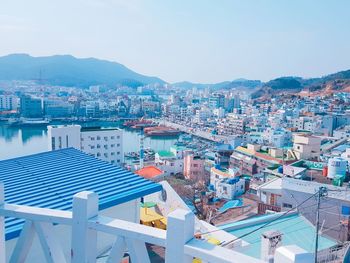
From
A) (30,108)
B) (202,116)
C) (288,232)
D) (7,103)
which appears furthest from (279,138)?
(7,103)

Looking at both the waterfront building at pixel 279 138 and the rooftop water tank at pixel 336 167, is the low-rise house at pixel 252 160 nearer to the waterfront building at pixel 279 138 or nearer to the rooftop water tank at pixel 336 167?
the waterfront building at pixel 279 138

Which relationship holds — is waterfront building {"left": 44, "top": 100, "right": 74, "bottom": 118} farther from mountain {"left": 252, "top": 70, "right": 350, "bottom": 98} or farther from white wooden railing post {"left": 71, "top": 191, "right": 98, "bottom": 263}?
white wooden railing post {"left": 71, "top": 191, "right": 98, "bottom": 263}

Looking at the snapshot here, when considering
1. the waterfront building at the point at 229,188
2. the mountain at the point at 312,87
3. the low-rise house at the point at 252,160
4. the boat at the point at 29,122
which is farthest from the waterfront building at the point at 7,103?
the mountain at the point at 312,87

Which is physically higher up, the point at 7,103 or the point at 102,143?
the point at 7,103

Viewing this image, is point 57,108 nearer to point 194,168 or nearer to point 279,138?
point 279,138

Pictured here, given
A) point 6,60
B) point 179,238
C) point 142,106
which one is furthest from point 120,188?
point 6,60

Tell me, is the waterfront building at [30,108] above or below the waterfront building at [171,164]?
above
